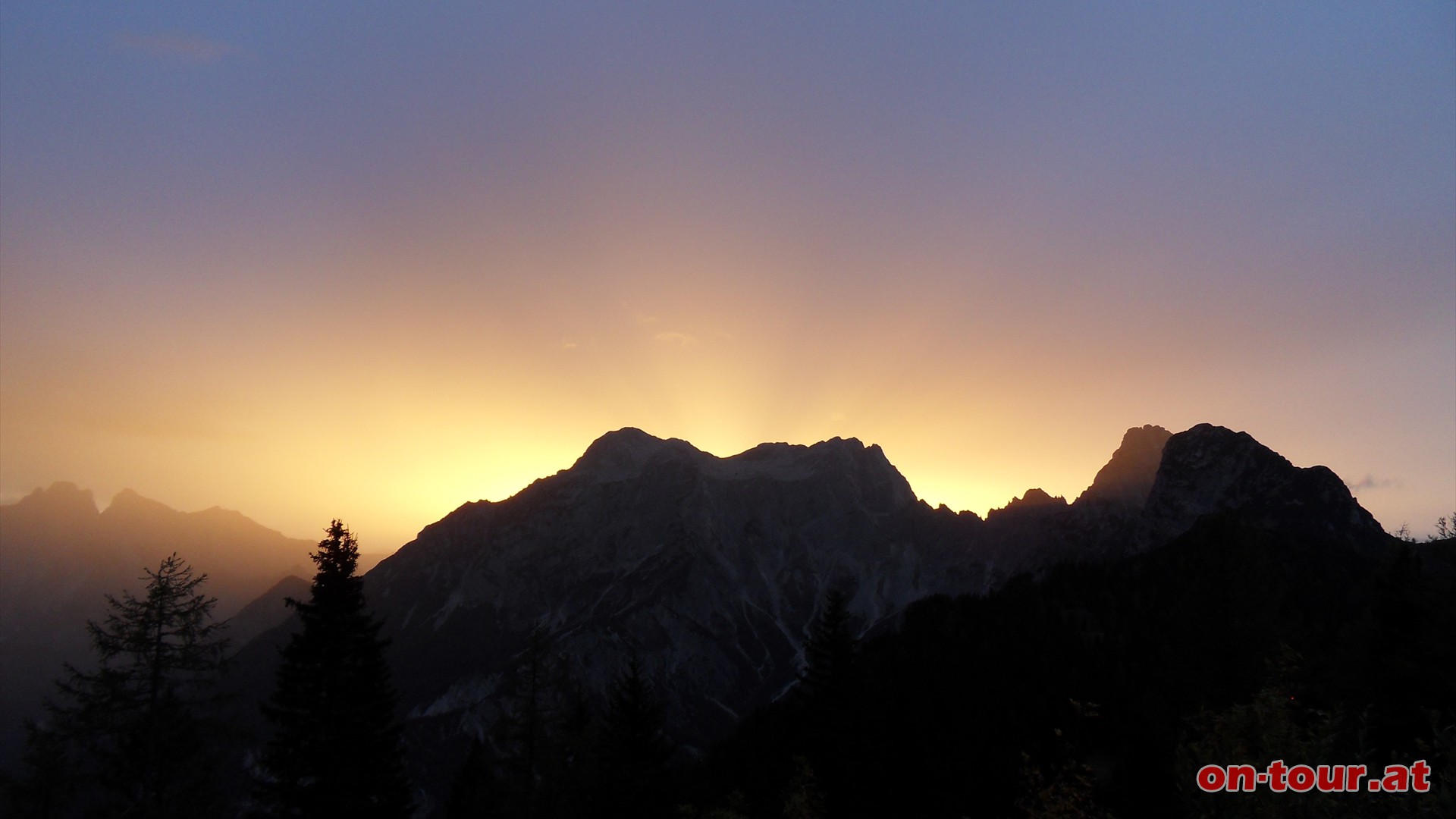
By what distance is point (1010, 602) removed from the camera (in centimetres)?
11838

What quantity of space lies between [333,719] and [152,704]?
794cm

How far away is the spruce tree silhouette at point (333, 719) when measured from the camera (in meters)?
Answer: 28.1

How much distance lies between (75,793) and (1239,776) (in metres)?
49.0

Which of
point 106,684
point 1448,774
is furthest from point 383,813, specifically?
point 1448,774

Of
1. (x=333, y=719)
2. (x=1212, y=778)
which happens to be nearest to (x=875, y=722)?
(x=333, y=719)

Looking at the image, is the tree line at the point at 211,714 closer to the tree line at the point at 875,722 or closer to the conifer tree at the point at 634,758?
the tree line at the point at 875,722

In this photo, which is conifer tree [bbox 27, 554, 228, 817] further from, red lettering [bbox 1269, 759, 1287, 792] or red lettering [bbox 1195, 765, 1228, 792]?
red lettering [bbox 1269, 759, 1287, 792]

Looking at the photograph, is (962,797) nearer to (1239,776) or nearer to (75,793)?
(1239,776)

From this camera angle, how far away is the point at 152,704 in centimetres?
2948

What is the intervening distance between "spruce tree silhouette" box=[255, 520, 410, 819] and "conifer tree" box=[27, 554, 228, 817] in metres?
3.40

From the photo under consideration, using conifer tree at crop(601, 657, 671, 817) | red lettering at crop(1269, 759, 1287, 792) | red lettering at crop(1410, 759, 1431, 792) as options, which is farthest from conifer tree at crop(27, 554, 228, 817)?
red lettering at crop(1410, 759, 1431, 792)

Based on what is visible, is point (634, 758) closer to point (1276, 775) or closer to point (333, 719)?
point (333, 719)

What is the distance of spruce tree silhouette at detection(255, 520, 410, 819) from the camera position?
28141 mm

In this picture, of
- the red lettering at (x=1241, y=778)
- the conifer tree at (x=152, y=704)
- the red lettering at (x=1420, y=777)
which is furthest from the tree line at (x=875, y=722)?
the red lettering at (x=1420, y=777)
